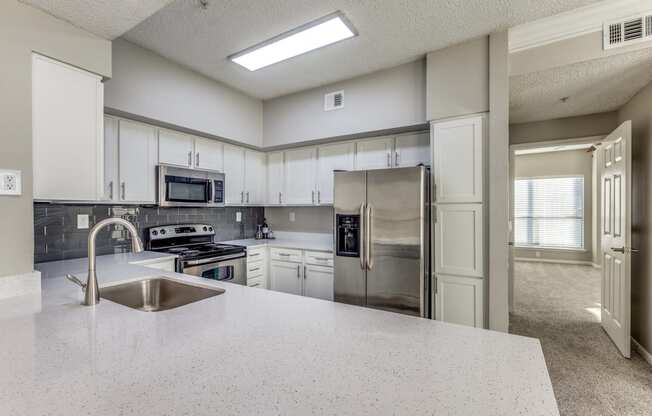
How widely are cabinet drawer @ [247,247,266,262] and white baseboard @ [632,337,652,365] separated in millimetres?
3754

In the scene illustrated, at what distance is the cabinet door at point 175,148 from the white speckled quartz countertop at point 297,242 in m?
1.15

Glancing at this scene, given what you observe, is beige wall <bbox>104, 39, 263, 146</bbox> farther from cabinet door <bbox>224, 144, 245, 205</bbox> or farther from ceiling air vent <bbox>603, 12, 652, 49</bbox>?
ceiling air vent <bbox>603, 12, 652, 49</bbox>

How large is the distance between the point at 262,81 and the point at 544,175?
7026 millimetres

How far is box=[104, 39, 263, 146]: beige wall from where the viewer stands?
8.46 feet

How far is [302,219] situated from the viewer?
432 centimetres

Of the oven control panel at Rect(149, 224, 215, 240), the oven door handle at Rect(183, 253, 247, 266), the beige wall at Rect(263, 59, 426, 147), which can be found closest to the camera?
the oven door handle at Rect(183, 253, 247, 266)

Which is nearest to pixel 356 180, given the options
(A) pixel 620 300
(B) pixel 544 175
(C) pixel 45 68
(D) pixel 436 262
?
(D) pixel 436 262

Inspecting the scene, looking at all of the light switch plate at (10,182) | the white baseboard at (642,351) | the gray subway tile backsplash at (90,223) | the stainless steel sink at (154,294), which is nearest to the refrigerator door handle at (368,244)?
the stainless steel sink at (154,294)

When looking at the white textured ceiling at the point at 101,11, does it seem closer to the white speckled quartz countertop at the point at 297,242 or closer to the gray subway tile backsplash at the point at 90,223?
the gray subway tile backsplash at the point at 90,223

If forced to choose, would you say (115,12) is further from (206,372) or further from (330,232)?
(330,232)

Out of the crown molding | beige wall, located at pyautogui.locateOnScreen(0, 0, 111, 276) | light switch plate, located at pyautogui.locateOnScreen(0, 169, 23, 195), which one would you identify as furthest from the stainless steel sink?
the crown molding

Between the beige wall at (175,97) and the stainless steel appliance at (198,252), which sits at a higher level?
the beige wall at (175,97)

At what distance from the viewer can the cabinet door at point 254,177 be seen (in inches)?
158

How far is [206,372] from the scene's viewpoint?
0.79 meters
